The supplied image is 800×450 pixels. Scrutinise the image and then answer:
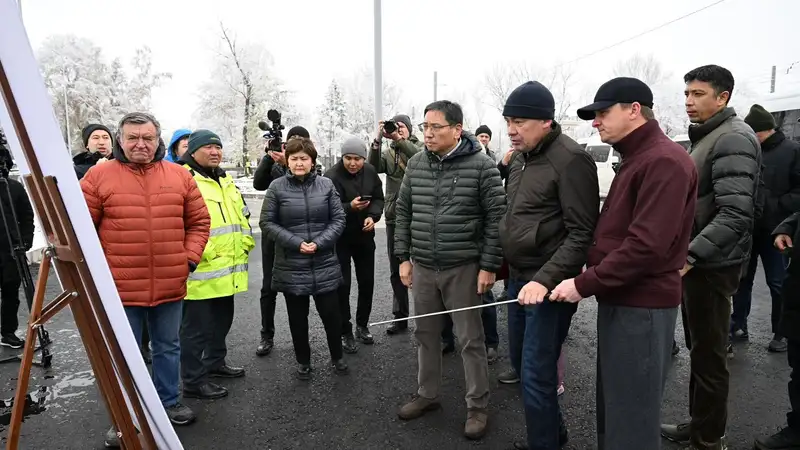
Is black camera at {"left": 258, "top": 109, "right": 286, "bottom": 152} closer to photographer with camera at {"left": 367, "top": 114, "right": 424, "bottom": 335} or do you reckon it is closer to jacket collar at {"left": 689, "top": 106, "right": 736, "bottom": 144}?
photographer with camera at {"left": 367, "top": 114, "right": 424, "bottom": 335}

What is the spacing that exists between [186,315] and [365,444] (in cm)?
163

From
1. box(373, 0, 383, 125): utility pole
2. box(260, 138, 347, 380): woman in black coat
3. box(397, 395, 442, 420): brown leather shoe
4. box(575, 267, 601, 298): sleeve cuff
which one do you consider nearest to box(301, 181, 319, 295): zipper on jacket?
box(260, 138, 347, 380): woman in black coat

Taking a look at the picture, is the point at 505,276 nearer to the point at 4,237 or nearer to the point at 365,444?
the point at 365,444

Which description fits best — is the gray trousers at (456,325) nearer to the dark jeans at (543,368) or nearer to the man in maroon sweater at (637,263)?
the dark jeans at (543,368)

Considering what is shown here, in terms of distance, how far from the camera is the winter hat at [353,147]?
469cm

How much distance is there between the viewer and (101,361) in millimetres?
1596

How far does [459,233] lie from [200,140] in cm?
204

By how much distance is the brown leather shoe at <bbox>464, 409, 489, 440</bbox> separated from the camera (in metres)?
3.18

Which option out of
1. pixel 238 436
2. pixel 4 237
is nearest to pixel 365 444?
pixel 238 436

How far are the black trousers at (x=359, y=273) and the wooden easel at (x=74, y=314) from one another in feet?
10.5

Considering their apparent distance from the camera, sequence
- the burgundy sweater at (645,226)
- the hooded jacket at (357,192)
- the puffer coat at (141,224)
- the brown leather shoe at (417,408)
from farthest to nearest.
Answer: the hooded jacket at (357,192), the brown leather shoe at (417,408), the puffer coat at (141,224), the burgundy sweater at (645,226)

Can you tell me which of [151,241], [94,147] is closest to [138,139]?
[151,241]

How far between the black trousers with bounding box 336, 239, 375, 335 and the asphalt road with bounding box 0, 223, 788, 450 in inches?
12.7

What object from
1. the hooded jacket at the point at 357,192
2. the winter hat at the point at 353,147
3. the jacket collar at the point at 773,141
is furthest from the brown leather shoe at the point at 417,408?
the jacket collar at the point at 773,141
